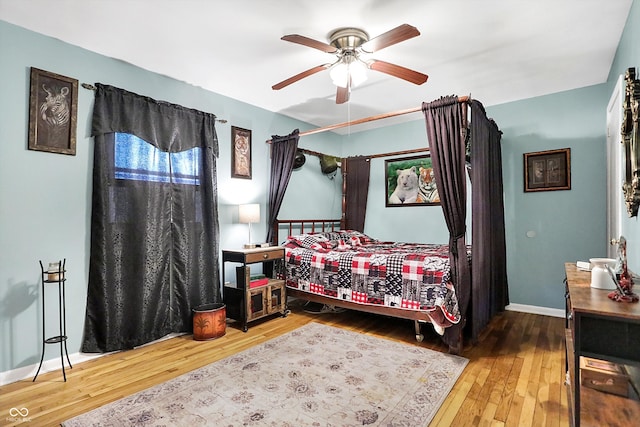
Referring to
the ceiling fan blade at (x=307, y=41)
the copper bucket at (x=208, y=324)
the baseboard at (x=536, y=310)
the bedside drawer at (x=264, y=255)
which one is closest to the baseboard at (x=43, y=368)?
the copper bucket at (x=208, y=324)

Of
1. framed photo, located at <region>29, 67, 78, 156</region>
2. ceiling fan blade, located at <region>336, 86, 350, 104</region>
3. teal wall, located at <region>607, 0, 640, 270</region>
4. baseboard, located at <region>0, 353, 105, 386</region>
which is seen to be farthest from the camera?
ceiling fan blade, located at <region>336, 86, 350, 104</region>

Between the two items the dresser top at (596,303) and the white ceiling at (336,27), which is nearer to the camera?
the dresser top at (596,303)

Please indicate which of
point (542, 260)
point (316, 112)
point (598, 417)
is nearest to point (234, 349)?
point (598, 417)

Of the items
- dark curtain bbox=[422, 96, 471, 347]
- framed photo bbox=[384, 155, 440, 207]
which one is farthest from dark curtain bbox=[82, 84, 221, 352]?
framed photo bbox=[384, 155, 440, 207]

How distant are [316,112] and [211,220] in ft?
7.12

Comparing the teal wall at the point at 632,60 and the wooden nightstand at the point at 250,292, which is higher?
the teal wall at the point at 632,60

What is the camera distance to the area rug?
74.0 inches

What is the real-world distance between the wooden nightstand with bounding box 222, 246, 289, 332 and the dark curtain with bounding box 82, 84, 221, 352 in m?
0.19

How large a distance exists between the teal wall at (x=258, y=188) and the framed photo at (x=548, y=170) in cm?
7

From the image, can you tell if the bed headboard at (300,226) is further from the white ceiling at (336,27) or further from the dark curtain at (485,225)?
the dark curtain at (485,225)

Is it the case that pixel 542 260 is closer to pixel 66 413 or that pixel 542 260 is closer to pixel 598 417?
pixel 598 417

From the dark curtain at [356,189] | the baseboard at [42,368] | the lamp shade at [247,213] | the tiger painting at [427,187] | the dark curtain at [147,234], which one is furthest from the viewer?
the dark curtain at [356,189]

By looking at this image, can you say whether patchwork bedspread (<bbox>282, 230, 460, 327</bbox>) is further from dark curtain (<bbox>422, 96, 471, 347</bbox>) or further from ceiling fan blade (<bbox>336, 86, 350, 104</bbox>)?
ceiling fan blade (<bbox>336, 86, 350, 104</bbox>)

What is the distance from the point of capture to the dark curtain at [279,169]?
162 inches
